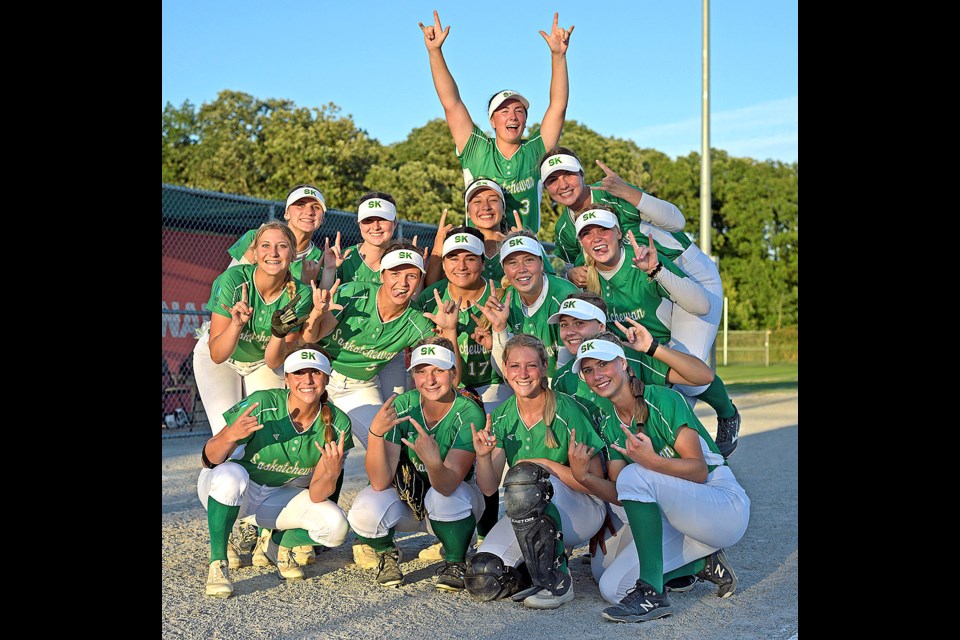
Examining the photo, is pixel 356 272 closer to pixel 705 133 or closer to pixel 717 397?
pixel 717 397

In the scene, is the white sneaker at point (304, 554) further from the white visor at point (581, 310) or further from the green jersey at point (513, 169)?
the green jersey at point (513, 169)

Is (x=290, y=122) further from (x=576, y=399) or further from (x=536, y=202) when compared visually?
(x=576, y=399)

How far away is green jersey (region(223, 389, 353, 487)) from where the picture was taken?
555 cm

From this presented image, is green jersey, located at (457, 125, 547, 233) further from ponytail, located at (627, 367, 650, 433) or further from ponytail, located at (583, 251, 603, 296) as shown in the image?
ponytail, located at (627, 367, 650, 433)

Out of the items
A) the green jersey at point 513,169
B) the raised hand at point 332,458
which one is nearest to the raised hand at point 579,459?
the raised hand at point 332,458

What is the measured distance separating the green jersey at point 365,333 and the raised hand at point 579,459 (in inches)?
56.2

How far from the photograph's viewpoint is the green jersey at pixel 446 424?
548 centimetres

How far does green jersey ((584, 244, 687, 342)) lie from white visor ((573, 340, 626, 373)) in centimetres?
114

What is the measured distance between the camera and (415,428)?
5.52 m

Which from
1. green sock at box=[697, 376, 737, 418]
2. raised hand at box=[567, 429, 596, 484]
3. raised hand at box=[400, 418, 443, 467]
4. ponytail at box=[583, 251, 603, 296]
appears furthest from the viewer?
green sock at box=[697, 376, 737, 418]

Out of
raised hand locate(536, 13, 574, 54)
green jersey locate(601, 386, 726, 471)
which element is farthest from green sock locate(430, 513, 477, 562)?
raised hand locate(536, 13, 574, 54)

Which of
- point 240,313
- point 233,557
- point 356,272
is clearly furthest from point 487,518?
point 240,313
